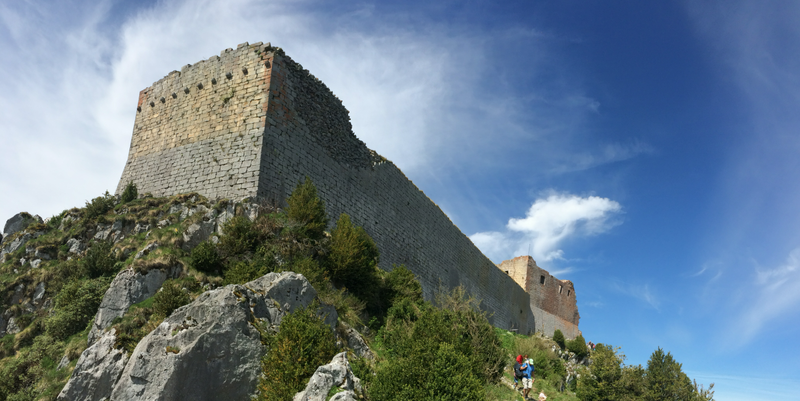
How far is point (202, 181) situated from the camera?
672 inches

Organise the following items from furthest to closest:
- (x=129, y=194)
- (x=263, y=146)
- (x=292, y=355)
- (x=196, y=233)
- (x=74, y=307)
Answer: (x=129, y=194) → (x=263, y=146) → (x=196, y=233) → (x=74, y=307) → (x=292, y=355)

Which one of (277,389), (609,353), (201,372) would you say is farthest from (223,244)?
(609,353)

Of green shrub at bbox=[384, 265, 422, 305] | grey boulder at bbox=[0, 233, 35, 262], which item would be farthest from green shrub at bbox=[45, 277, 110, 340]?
green shrub at bbox=[384, 265, 422, 305]

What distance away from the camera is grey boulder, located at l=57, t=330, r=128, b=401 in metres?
9.90

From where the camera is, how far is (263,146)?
53.7ft

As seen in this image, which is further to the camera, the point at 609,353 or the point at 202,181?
the point at 609,353

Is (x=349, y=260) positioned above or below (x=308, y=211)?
below

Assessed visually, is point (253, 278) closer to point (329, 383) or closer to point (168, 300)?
point (168, 300)

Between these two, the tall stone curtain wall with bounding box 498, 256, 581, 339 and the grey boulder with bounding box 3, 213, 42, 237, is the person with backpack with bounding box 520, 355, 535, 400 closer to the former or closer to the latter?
the grey boulder with bounding box 3, 213, 42, 237

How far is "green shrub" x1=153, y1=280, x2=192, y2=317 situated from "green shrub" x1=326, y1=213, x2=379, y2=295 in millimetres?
4657

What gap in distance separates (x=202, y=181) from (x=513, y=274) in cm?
3804

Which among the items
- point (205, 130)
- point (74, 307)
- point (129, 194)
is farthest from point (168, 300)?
point (205, 130)

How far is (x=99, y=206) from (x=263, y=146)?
5933mm

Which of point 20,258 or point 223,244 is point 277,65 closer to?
point 223,244
